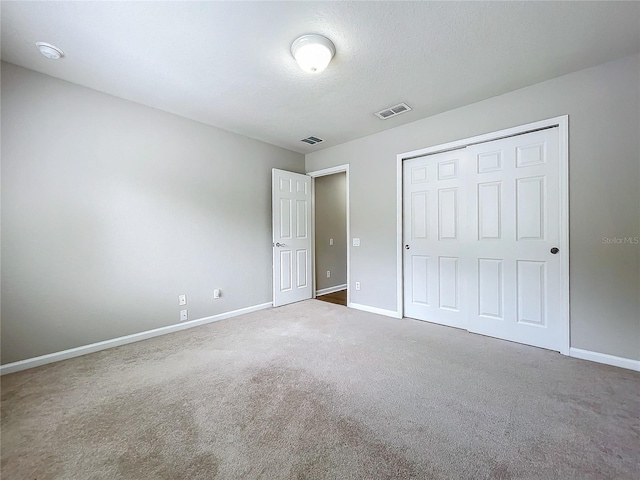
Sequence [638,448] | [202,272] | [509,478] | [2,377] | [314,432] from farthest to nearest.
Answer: [202,272]
[2,377]
[314,432]
[638,448]
[509,478]

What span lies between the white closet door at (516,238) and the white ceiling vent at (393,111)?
89cm

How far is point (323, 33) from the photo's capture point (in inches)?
76.0

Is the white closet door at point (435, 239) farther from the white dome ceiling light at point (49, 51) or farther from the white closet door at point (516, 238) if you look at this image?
the white dome ceiling light at point (49, 51)

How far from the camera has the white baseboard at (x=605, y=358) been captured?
7.18 feet

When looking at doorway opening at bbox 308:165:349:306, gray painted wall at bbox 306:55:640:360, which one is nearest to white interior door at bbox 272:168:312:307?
doorway opening at bbox 308:165:349:306

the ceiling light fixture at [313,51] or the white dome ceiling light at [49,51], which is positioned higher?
the white dome ceiling light at [49,51]

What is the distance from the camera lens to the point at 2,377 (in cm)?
216

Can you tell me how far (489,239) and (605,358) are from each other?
1355 millimetres

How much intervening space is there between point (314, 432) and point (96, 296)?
2.55 meters

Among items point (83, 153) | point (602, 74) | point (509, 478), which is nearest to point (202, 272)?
point (83, 153)

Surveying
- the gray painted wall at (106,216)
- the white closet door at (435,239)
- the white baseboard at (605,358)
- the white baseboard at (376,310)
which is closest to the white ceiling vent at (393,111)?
the white closet door at (435,239)

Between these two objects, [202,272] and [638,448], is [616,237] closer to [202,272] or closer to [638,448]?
[638,448]

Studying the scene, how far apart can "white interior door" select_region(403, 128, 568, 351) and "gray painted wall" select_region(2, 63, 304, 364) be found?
2532 millimetres

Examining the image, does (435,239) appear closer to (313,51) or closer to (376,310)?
(376,310)
